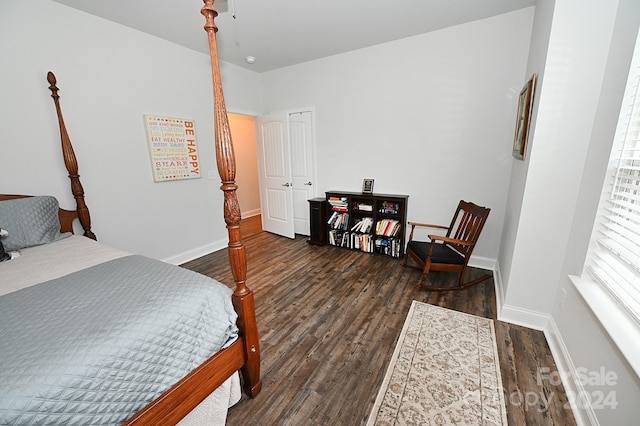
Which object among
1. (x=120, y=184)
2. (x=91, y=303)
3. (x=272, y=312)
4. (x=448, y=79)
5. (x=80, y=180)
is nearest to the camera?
(x=91, y=303)

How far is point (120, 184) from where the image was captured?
8.98ft

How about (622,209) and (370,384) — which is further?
(370,384)

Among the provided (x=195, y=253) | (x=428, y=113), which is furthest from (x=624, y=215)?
(x=195, y=253)

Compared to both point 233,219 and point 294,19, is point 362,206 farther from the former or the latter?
point 233,219

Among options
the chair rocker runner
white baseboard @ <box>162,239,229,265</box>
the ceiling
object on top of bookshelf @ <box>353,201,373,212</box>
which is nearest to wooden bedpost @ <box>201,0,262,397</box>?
the ceiling

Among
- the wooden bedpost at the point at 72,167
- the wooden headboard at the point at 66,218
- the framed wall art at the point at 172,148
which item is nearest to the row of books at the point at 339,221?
the framed wall art at the point at 172,148

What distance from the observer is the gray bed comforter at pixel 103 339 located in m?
0.78

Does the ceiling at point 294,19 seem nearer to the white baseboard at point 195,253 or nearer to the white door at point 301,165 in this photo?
the white door at point 301,165

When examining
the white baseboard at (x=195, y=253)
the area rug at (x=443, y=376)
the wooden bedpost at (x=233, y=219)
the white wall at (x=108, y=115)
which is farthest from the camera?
the white baseboard at (x=195, y=253)

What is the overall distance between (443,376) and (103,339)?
1796 mm

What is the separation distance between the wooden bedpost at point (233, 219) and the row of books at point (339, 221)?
2.46 meters

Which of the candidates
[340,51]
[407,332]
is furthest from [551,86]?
[340,51]

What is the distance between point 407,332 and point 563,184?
1.52 m

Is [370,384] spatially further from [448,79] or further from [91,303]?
[448,79]
